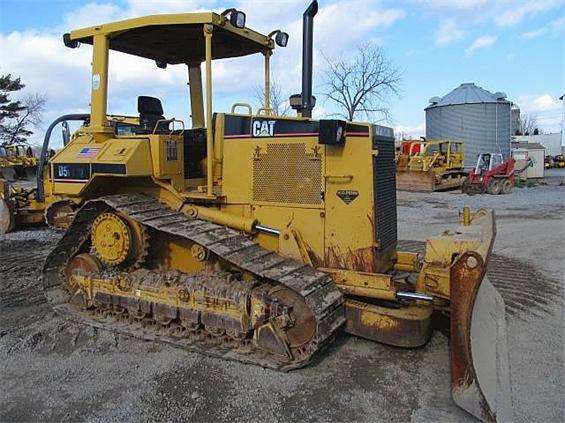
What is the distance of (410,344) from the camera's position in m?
4.28

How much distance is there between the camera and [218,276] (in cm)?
476

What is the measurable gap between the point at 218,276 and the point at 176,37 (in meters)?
2.54

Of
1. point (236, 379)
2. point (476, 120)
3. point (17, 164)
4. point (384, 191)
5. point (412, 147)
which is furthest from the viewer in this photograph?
point (476, 120)

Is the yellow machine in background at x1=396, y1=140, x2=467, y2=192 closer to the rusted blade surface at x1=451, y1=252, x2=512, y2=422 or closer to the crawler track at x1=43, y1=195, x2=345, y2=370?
the crawler track at x1=43, y1=195, x2=345, y2=370

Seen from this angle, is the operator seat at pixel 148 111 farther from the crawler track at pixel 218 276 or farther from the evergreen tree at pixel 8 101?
the evergreen tree at pixel 8 101

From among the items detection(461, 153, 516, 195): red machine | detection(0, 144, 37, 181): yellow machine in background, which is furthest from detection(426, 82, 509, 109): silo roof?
detection(0, 144, 37, 181): yellow machine in background

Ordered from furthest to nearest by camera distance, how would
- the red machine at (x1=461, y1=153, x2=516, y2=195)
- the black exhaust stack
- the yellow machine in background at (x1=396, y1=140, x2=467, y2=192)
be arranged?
the yellow machine in background at (x1=396, y1=140, x2=467, y2=192) < the red machine at (x1=461, y1=153, x2=516, y2=195) < the black exhaust stack

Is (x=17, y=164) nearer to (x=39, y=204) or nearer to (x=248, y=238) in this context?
(x=39, y=204)

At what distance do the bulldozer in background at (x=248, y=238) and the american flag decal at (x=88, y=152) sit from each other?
0.06 feet

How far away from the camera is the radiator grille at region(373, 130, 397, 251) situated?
4621 mm

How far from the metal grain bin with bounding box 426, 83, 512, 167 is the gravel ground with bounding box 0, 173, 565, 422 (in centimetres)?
2707

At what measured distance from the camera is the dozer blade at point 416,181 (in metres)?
20.8

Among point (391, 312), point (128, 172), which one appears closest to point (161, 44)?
point (128, 172)

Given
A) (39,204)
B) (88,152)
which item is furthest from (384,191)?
(39,204)
